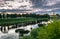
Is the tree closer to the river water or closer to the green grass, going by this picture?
the river water

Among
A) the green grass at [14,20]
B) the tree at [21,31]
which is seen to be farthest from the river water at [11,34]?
the green grass at [14,20]

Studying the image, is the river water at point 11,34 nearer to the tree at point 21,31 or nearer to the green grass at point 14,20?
the tree at point 21,31

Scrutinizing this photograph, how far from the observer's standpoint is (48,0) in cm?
737

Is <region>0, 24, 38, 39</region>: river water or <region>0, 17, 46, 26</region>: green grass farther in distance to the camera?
<region>0, 17, 46, 26</region>: green grass

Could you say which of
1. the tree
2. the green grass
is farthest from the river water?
the green grass

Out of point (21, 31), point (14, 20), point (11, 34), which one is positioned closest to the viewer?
point (11, 34)

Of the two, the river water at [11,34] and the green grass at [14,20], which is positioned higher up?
the green grass at [14,20]

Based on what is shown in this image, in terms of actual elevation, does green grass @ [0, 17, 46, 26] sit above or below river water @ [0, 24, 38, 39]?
above

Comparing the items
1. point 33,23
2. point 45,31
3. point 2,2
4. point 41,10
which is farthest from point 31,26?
point 45,31

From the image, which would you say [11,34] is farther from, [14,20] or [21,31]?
[14,20]

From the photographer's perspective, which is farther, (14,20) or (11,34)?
(14,20)

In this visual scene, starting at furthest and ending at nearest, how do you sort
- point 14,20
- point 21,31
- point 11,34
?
point 14,20, point 21,31, point 11,34

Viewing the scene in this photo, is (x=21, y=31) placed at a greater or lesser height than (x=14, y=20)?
lesser

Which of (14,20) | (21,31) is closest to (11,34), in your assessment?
(21,31)
